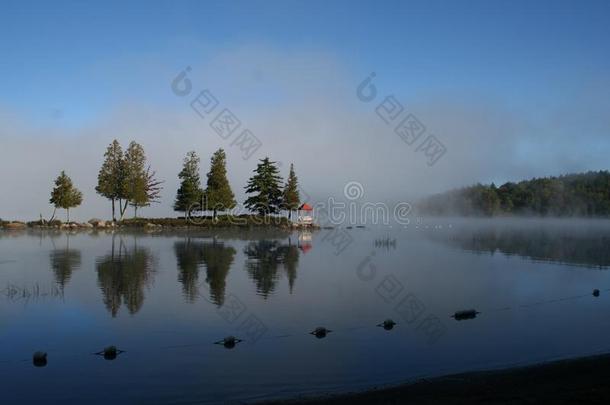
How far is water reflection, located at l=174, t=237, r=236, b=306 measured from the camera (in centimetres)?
2066

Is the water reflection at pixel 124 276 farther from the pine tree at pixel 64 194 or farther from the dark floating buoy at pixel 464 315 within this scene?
the pine tree at pixel 64 194

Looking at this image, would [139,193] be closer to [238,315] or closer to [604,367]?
[238,315]

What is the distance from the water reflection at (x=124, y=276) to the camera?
1841 centimetres

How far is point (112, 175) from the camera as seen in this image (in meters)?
67.4

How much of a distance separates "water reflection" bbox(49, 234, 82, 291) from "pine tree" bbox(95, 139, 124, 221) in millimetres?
29571

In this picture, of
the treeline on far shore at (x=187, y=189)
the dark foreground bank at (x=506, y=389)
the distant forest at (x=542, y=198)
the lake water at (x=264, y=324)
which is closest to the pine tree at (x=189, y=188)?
the treeline on far shore at (x=187, y=189)

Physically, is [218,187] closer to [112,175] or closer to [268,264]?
[112,175]

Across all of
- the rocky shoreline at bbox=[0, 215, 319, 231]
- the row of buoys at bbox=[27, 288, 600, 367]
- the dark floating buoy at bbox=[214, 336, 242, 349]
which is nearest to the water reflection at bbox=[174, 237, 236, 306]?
the dark floating buoy at bbox=[214, 336, 242, 349]

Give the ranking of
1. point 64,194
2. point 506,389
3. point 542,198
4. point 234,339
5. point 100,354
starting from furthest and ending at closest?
point 542,198 → point 64,194 → point 234,339 → point 100,354 → point 506,389

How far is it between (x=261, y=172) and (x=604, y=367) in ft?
207

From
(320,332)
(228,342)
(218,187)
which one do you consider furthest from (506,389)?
(218,187)

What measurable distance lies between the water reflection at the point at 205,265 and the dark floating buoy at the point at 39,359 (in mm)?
7181

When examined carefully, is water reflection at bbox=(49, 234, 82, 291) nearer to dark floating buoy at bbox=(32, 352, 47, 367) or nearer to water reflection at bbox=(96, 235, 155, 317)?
water reflection at bbox=(96, 235, 155, 317)

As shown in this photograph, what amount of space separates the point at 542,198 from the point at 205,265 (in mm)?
166196
